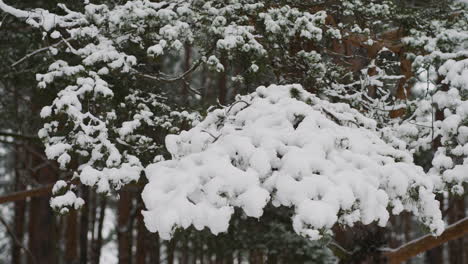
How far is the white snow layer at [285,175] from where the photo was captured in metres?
2.95

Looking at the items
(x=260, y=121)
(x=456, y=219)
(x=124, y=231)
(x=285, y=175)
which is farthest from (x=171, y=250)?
(x=456, y=219)

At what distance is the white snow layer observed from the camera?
9.68ft

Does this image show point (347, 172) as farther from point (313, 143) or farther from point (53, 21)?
point (53, 21)

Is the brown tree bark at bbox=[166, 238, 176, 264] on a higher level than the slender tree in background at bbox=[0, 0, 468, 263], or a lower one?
lower

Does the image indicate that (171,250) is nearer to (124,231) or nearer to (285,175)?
(124,231)

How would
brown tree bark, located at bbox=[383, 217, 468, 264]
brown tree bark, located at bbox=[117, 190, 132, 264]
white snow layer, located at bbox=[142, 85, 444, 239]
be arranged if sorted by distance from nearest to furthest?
white snow layer, located at bbox=[142, 85, 444, 239] → brown tree bark, located at bbox=[383, 217, 468, 264] → brown tree bark, located at bbox=[117, 190, 132, 264]

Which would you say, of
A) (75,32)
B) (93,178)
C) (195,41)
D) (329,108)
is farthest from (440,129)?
(75,32)

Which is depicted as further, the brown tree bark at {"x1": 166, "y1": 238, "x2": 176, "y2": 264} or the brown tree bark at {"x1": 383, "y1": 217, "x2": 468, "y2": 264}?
the brown tree bark at {"x1": 166, "y1": 238, "x2": 176, "y2": 264}

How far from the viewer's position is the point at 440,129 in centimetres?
505

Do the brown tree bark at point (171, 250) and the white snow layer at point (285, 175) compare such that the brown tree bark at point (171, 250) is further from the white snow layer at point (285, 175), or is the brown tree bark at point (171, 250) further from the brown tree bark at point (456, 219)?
the brown tree bark at point (456, 219)

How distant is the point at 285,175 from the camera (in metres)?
3.20

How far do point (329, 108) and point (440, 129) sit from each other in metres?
1.69

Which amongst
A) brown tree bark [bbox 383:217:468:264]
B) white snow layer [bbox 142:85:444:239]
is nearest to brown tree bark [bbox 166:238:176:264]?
brown tree bark [bbox 383:217:468:264]

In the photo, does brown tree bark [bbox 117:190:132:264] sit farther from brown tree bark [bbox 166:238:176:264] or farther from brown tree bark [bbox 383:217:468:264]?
brown tree bark [bbox 383:217:468:264]
